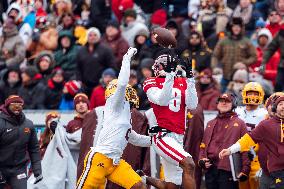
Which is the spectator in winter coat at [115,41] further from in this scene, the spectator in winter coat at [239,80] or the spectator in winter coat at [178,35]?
the spectator in winter coat at [239,80]

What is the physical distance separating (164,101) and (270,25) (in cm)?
758

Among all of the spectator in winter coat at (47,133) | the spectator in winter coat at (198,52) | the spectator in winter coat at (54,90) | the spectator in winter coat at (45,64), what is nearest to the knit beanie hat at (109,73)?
the spectator in winter coat at (54,90)

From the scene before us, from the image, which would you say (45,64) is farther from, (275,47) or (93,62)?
(275,47)

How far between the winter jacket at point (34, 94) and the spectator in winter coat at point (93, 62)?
2.81ft

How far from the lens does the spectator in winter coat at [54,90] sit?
21516mm

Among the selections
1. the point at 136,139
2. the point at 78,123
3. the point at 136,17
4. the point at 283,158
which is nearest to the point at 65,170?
the point at 78,123

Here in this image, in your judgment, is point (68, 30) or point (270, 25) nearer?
point (270, 25)

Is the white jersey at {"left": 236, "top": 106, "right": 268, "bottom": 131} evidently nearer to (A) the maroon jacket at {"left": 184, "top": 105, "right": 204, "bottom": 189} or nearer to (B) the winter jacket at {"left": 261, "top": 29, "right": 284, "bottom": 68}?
(A) the maroon jacket at {"left": 184, "top": 105, "right": 204, "bottom": 189}

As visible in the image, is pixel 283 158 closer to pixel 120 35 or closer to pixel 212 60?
pixel 212 60

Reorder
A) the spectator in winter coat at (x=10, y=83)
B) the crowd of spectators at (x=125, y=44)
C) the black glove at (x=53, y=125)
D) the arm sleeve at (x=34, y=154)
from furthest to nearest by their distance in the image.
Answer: the spectator in winter coat at (x=10, y=83) < the crowd of spectators at (x=125, y=44) < the black glove at (x=53, y=125) < the arm sleeve at (x=34, y=154)

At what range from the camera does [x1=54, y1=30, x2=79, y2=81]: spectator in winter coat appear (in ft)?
75.5

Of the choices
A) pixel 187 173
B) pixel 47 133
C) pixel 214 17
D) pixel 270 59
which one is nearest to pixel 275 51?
pixel 270 59

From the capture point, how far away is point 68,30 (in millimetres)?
24062

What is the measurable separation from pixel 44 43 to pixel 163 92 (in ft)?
29.4
